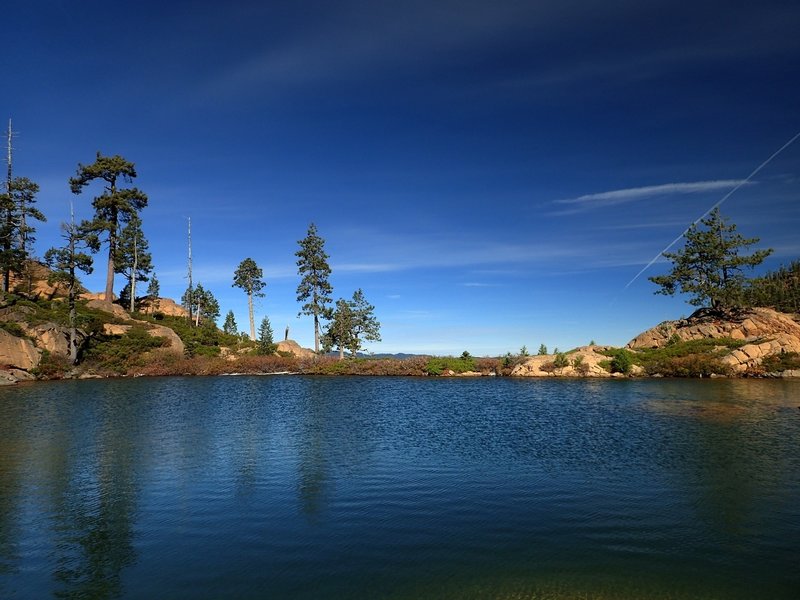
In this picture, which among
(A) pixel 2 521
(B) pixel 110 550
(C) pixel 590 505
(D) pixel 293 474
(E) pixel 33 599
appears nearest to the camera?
(E) pixel 33 599

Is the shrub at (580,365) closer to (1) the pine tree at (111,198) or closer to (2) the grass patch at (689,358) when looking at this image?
(2) the grass patch at (689,358)

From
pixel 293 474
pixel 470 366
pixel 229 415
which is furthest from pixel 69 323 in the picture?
pixel 293 474

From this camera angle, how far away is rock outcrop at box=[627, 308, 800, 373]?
5969 cm

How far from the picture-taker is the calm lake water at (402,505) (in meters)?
10.8

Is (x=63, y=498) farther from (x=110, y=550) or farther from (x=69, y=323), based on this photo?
(x=69, y=323)

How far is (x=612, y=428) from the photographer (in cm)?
2828

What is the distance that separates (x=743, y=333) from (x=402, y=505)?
68.3 meters

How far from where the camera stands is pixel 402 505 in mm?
15828

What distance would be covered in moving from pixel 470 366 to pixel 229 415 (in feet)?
151

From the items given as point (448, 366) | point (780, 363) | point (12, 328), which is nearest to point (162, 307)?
point (12, 328)

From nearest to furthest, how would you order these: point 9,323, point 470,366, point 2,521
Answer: point 2,521 < point 9,323 < point 470,366

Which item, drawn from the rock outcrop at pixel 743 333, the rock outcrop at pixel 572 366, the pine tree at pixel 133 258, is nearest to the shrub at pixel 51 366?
the pine tree at pixel 133 258

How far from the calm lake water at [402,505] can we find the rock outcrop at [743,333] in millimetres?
33691

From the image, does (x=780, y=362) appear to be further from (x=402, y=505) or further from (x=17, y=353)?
(x=17, y=353)
